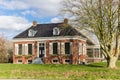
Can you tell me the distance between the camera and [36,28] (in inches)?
2459

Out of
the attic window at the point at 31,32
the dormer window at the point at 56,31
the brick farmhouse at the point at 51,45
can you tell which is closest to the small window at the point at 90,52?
the brick farmhouse at the point at 51,45

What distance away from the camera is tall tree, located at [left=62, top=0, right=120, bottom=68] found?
117 feet

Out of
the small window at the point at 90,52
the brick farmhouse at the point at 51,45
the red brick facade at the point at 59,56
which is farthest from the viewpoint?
the small window at the point at 90,52

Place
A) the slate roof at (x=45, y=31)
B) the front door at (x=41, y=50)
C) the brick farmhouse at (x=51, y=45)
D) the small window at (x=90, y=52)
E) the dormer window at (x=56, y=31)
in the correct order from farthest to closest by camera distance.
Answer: the small window at (x=90, y=52)
the front door at (x=41, y=50)
the dormer window at (x=56, y=31)
the slate roof at (x=45, y=31)
the brick farmhouse at (x=51, y=45)

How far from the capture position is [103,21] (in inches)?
1422

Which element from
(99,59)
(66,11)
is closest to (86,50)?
(99,59)

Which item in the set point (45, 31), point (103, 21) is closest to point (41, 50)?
point (45, 31)

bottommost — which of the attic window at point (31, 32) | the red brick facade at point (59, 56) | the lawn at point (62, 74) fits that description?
the lawn at point (62, 74)

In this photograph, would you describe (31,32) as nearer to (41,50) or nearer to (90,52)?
(41,50)

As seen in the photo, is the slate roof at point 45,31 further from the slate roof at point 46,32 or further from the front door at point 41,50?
the front door at point 41,50

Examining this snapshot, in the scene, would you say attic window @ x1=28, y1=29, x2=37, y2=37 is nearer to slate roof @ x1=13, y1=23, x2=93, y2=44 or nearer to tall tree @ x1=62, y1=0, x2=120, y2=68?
slate roof @ x1=13, y1=23, x2=93, y2=44

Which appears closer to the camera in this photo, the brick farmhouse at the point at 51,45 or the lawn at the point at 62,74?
the lawn at the point at 62,74

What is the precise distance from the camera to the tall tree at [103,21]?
117 ft

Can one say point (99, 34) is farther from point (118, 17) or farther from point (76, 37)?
point (76, 37)
